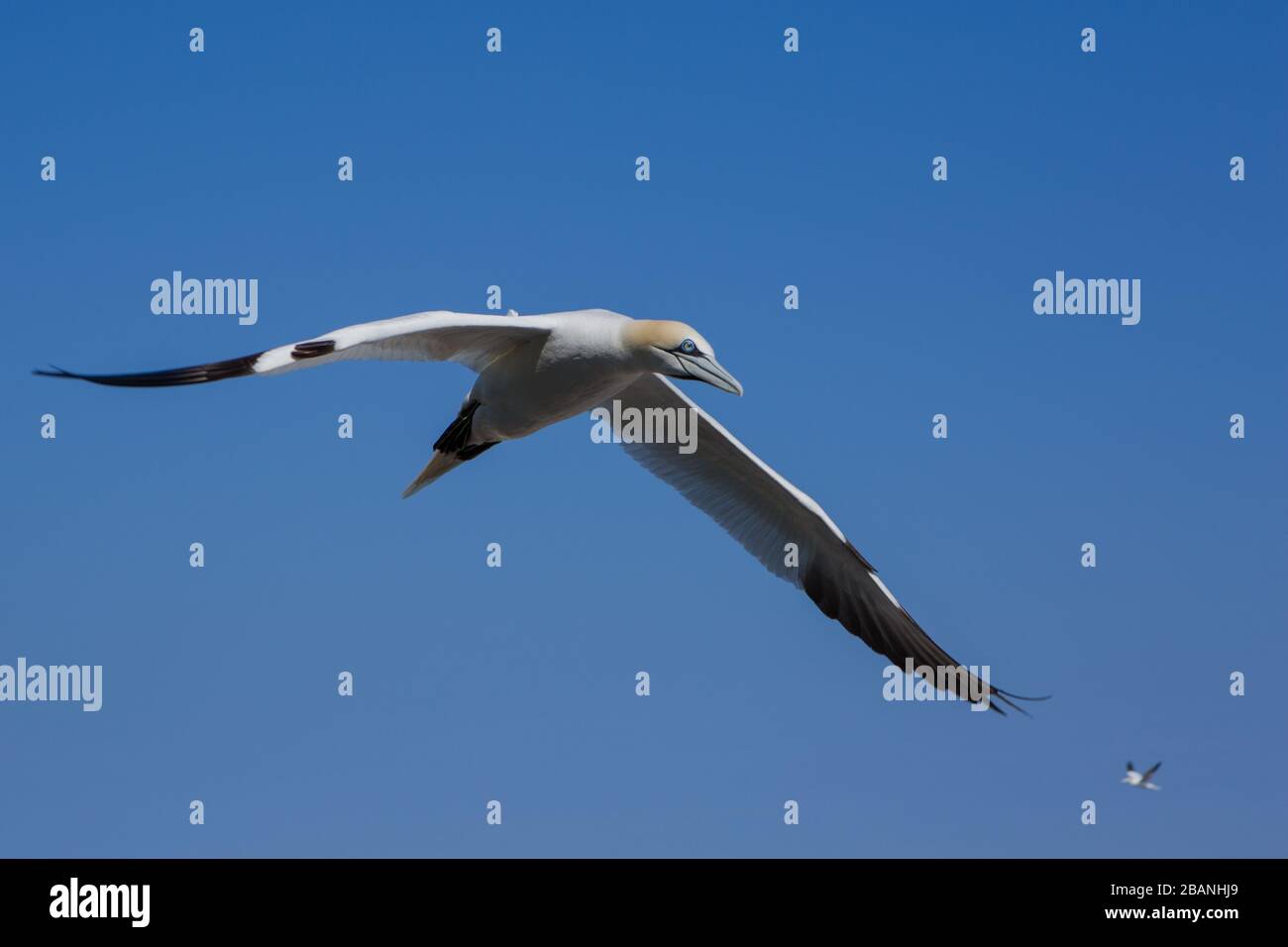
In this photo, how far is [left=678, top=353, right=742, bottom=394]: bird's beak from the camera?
17017 millimetres

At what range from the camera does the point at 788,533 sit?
21594 millimetres

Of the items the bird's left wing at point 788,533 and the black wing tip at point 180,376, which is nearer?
the black wing tip at point 180,376

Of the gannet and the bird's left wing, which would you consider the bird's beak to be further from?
the bird's left wing

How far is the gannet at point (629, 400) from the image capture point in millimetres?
16281

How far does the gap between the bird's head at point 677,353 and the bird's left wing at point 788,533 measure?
3265mm

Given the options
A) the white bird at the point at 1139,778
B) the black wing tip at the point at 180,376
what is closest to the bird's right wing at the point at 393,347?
the black wing tip at the point at 180,376

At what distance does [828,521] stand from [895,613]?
5.37 ft

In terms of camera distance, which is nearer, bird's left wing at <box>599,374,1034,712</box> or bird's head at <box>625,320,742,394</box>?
bird's head at <box>625,320,742,394</box>

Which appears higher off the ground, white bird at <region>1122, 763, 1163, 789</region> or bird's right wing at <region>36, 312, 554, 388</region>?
bird's right wing at <region>36, 312, 554, 388</region>

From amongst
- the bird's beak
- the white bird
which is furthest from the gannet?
the white bird

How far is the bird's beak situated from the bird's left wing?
326 centimetres

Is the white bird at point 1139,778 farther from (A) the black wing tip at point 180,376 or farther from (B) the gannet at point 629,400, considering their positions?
(A) the black wing tip at point 180,376

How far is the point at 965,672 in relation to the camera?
20.4 metres
